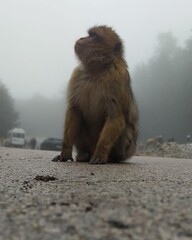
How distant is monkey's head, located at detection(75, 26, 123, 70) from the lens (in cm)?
498

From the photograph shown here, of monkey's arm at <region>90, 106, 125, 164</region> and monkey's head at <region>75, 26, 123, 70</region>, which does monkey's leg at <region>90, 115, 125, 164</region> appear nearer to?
monkey's arm at <region>90, 106, 125, 164</region>

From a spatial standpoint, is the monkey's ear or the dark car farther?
the dark car

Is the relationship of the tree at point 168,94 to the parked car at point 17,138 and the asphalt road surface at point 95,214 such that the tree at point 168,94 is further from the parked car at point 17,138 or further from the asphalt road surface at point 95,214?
the asphalt road surface at point 95,214

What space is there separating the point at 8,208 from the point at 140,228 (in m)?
0.60

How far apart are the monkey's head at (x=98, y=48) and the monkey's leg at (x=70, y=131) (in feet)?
1.78

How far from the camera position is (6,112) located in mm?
53938

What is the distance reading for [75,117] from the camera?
493cm

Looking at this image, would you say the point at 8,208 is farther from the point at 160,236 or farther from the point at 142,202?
the point at 160,236

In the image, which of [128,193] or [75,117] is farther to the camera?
[75,117]

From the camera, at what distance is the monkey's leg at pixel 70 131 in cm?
490

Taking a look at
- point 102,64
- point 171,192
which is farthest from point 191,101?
point 171,192

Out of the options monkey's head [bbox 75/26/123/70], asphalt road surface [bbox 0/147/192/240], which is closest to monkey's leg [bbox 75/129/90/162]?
monkey's head [bbox 75/26/123/70]

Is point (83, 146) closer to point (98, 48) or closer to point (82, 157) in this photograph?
point (82, 157)

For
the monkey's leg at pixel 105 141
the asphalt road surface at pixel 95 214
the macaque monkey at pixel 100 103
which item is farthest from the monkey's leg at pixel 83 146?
the asphalt road surface at pixel 95 214
